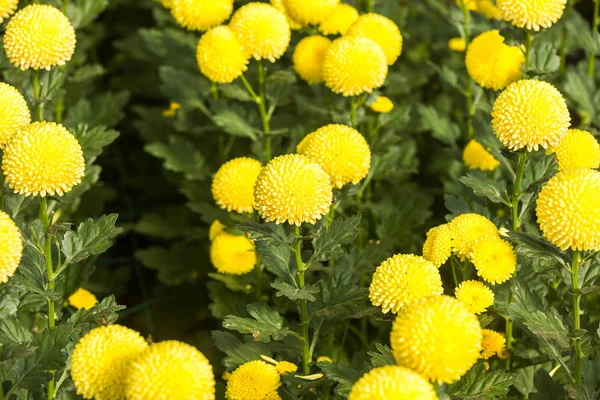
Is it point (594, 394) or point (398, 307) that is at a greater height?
point (398, 307)

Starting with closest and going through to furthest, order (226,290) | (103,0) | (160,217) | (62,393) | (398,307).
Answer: (398,307)
(62,393)
(226,290)
(103,0)
(160,217)

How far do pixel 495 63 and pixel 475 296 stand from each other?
0.93 m

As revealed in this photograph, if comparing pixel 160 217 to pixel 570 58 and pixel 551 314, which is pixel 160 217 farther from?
pixel 570 58

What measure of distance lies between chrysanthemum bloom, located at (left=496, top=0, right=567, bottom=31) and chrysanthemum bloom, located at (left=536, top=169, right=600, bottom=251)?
0.67m

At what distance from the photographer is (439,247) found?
2068mm

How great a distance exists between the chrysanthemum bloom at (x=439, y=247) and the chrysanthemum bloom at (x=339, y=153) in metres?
0.30

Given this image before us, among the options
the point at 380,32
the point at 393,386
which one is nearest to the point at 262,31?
the point at 380,32

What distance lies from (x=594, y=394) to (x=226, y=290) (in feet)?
4.23

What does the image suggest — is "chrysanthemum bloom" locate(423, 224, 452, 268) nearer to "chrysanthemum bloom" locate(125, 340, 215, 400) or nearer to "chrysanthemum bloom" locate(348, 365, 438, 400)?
"chrysanthemum bloom" locate(348, 365, 438, 400)

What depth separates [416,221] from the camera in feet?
10.1

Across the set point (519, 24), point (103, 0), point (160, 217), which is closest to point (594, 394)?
point (519, 24)

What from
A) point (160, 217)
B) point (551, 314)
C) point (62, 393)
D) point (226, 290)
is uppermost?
point (551, 314)

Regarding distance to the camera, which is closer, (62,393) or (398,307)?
(398,307)

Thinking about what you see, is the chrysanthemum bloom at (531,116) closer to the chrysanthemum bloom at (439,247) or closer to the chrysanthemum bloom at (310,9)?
the chrysanthemum bloom at (439,247)
